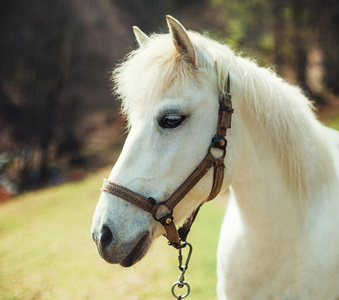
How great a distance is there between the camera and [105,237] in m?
1.70

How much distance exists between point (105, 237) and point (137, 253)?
0.20 m

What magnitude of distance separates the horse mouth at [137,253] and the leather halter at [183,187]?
0.13 metres

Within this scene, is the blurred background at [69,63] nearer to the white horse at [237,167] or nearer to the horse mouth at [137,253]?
the white horse at [237,167]

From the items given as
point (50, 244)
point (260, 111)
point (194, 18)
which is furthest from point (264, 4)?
point (260, 111)

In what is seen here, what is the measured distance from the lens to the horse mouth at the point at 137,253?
178cm

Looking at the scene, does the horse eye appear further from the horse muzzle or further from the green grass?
the green grass

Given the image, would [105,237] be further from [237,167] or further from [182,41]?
[182,41]

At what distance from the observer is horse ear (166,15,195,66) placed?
1.69 meters

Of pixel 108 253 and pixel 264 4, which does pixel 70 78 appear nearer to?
pixel 264 4

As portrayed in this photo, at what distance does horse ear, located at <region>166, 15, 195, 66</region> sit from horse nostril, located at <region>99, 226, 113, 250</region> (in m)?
0.99

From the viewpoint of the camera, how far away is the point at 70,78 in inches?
653

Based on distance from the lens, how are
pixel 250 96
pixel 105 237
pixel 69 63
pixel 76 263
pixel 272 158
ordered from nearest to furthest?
pixel 105 237 → pixel 250 96 → pixel 272 158 → pixel 76 263 → pixel 69 63

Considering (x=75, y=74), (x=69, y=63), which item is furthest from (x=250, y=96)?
(x=69, y=63)

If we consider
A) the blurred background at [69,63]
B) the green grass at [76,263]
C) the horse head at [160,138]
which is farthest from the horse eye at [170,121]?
the blurred background at [69,63]
